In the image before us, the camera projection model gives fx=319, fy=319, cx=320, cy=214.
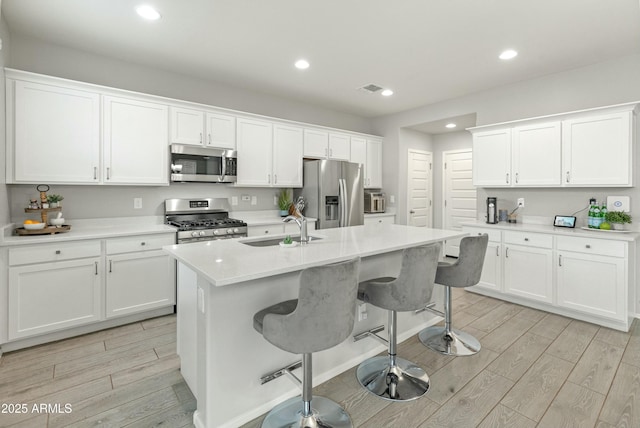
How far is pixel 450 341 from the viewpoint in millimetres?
2764

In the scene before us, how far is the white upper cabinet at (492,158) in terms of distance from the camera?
408cm

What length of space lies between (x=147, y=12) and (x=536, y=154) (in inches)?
169

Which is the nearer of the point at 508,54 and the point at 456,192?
the point at 508,54

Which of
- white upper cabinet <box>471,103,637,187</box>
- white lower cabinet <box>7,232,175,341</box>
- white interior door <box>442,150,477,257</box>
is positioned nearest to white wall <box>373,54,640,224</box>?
white upper cabinet <box>471,103,637,187</box>

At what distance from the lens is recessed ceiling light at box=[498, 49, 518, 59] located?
330cm

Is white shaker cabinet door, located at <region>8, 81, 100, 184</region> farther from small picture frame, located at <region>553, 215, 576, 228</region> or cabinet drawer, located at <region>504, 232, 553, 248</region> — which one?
small picture frame, located at <region>553, 215, 576, 228</region>

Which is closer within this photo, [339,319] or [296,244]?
[339,319]

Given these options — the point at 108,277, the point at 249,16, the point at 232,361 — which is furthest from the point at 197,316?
the point at 249,16

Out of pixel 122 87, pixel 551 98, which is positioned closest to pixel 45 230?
pixel 122 87

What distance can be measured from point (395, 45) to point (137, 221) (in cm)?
342

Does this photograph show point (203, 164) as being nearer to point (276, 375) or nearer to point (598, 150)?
point (276, 375)

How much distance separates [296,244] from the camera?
7.67 feet

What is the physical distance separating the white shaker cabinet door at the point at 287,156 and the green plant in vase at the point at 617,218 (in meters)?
3.69

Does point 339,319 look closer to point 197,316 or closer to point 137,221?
point 197,316
